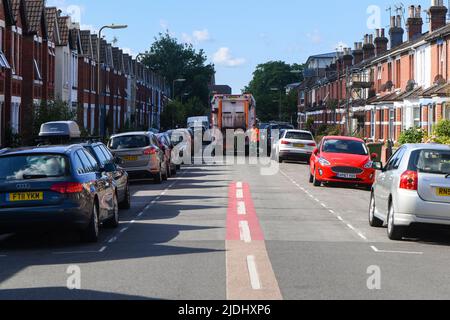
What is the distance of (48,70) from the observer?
46.7 metres

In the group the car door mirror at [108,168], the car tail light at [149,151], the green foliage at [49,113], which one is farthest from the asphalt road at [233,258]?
the green foliage at [49,113]

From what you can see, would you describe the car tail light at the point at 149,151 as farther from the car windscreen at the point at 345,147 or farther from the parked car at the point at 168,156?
the car windscreen at the point at 345,147

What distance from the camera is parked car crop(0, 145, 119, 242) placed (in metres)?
12.8

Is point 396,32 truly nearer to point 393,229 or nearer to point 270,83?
point 393,229

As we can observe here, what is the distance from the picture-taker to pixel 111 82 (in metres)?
72.6

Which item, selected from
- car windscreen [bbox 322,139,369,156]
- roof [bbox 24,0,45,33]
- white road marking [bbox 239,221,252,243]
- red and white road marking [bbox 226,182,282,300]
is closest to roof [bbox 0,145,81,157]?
red and white road marking [bbox 226,182,282,300]

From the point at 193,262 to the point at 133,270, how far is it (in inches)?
37.9

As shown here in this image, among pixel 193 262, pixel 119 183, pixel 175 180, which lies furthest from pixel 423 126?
pixel 193 262

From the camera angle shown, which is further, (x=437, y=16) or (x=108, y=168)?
(x=437, y=16)

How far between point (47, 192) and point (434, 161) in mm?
6119

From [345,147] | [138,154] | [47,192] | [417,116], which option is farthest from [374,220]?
[417,116]

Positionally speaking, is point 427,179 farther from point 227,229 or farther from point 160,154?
point 160,154

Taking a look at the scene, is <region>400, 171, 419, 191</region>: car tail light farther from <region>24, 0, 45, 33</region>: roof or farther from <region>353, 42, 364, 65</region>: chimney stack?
<region>353, 42, 364, 65</region>: chimney stack

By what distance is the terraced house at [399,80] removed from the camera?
132 feet
